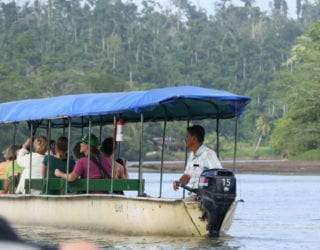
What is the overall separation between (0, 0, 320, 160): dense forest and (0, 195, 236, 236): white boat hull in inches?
2294

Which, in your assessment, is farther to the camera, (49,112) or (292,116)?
(292,116)

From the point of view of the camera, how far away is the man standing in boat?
35.6 feet

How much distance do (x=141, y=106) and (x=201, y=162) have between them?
0.97m

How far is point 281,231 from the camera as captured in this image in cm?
1535

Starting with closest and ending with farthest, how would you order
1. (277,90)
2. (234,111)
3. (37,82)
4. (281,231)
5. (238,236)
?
(234,111)
(238,236)
(281,231)
(37,82)
(277,90)

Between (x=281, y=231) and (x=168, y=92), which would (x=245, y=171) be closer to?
→ (x=281, y=231)

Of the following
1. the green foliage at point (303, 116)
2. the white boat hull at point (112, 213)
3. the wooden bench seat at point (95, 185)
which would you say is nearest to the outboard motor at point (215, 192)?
the white boat hull at point (112, 213)

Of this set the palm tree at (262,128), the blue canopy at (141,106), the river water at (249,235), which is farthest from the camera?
the palm tree at (262,128)

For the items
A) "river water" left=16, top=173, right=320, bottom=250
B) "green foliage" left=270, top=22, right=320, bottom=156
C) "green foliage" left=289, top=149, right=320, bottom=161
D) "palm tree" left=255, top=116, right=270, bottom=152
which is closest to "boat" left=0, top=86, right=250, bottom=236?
"river water" left=16, top=173, right=320, bottom=250

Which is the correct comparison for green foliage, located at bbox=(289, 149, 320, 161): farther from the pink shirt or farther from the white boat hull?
the pink shirt

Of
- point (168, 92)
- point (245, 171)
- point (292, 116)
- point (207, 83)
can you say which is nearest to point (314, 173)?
point (245, 171)

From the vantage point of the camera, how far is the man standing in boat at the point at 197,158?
10.9 metres

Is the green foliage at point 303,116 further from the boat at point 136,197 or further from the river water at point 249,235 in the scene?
the boat at point 136,197

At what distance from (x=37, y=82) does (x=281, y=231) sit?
7193cm
